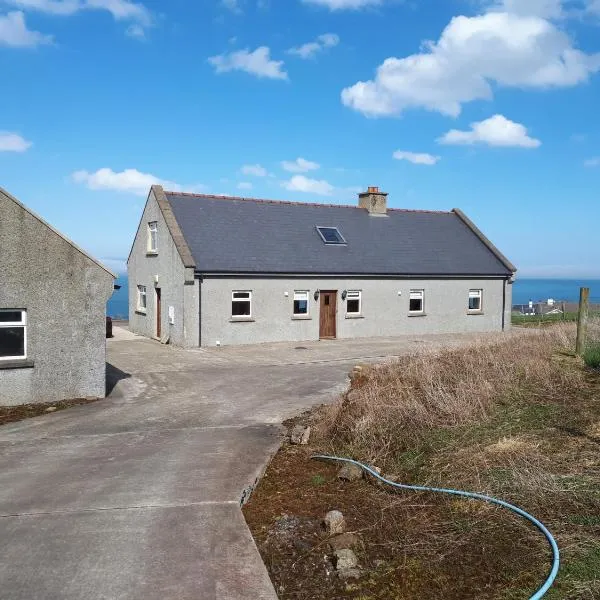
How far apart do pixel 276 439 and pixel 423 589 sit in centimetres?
571

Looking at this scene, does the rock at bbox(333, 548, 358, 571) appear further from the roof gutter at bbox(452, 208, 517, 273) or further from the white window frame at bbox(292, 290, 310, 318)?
the roof gutter at bbox(452, 208, 517, 273)

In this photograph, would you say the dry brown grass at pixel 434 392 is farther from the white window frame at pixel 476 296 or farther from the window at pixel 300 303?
the white window frame at pixel 476 296

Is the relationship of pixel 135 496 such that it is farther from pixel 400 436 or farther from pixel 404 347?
pixel 404 347

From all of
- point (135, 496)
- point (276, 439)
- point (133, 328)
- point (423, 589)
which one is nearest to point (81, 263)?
point (276, 439)

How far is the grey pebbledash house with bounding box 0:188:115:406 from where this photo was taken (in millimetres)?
13172

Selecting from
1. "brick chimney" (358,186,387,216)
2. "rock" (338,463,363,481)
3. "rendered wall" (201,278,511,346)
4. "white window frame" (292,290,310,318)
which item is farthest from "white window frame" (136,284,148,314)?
"rock" (338,463,363,481)

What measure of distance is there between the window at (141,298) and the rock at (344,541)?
24.7 m

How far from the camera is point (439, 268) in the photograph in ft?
99.7

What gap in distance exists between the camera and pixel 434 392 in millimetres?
10406

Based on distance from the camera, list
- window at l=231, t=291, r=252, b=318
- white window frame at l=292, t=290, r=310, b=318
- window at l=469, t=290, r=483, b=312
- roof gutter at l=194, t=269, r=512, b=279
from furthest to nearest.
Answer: window at l=469, t=290, r=483, b=312
white window frame at l=292, t=290, r=310, b=318
window at l=231, t=291, r=252, b=318
roof gutter at l=194, t=269, r=512, b=279

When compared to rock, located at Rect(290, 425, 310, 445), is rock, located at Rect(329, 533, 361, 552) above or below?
above

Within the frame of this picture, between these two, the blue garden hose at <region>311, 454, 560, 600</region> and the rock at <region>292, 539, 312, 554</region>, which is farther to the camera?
the rock at <region>292, 539, 312, 554</region>

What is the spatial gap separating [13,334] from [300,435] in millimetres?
7074

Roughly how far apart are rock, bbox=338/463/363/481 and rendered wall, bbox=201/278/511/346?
665 inches
